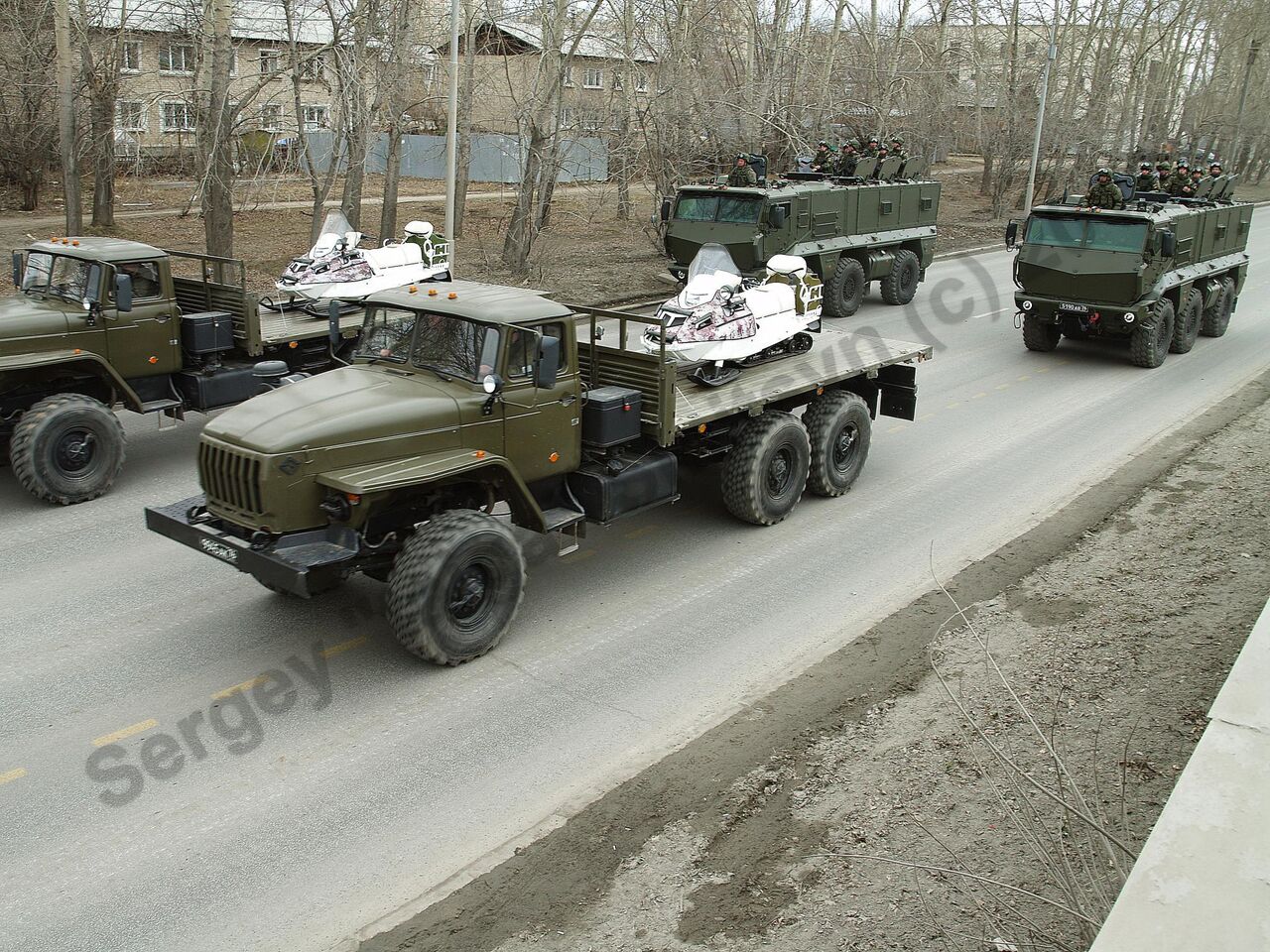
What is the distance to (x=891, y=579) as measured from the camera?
8.68 m

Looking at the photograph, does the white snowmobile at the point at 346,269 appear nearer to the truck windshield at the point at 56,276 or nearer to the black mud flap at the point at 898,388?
the truck windshield at the point at 56,276

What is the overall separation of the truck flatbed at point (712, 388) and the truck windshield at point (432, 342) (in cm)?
112

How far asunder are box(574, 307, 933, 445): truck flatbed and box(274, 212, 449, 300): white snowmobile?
3818 mm

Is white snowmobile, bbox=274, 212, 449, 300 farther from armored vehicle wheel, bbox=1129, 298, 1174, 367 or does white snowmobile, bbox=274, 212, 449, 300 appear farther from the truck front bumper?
armored vehicle wheel, bbox=1129, 298, 1174, 367

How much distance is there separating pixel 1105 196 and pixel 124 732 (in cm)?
1541

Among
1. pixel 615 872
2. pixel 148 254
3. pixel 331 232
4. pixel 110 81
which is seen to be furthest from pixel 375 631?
pixel 110 81

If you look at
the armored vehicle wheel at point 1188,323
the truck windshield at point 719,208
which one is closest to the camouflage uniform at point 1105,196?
the armored vehicle wheel at point 1188,323

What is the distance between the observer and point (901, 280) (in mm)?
21281

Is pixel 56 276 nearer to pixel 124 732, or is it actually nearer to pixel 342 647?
pixel 342 647

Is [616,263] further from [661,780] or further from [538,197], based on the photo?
[661,780]

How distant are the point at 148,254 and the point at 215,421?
14.7 ft

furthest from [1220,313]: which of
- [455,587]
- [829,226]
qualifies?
[455,587]

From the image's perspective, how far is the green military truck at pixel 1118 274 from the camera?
15.4m

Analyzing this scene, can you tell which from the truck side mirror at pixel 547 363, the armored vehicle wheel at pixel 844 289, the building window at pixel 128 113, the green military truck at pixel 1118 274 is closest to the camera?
the truck side mirror at pixel 547 363
